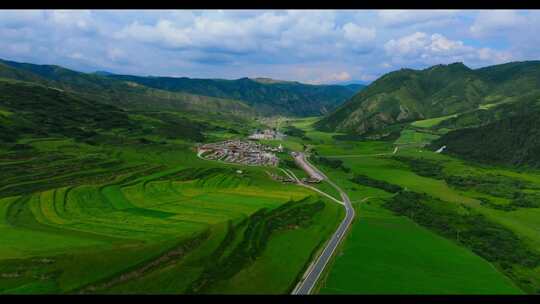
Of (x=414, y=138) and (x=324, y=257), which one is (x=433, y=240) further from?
(x=414, y=138)

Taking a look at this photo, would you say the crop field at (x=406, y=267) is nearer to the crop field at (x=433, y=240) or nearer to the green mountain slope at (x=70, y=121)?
the crop field at (x=433, y=240)

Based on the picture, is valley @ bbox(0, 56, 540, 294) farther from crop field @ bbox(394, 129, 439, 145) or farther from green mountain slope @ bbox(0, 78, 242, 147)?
crop field @ bbox(394, 129, 439, 145)

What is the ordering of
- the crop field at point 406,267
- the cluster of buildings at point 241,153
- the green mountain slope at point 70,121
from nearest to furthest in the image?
the crop field at point 406,267 → the cluster of buildings at point 241,153 → the green mountain slope at point 70,121

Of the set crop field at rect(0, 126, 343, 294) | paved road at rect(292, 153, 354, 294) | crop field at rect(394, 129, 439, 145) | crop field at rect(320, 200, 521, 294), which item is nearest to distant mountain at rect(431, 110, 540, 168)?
crop field at rect(394, 129, 439, 145)

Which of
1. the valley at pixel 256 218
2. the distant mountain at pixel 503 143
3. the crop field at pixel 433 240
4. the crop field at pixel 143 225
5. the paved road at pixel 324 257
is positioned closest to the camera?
the crop field at pixel 143 225

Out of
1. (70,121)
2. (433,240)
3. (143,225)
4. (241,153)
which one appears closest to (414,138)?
(241,153)

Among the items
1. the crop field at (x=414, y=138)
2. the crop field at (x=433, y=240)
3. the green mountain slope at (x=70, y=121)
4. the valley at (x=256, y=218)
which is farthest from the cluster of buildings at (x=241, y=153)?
the crop field at (x=414, y=138)

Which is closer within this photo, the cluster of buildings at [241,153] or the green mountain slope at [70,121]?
the cluster of buildings at [241,153]
